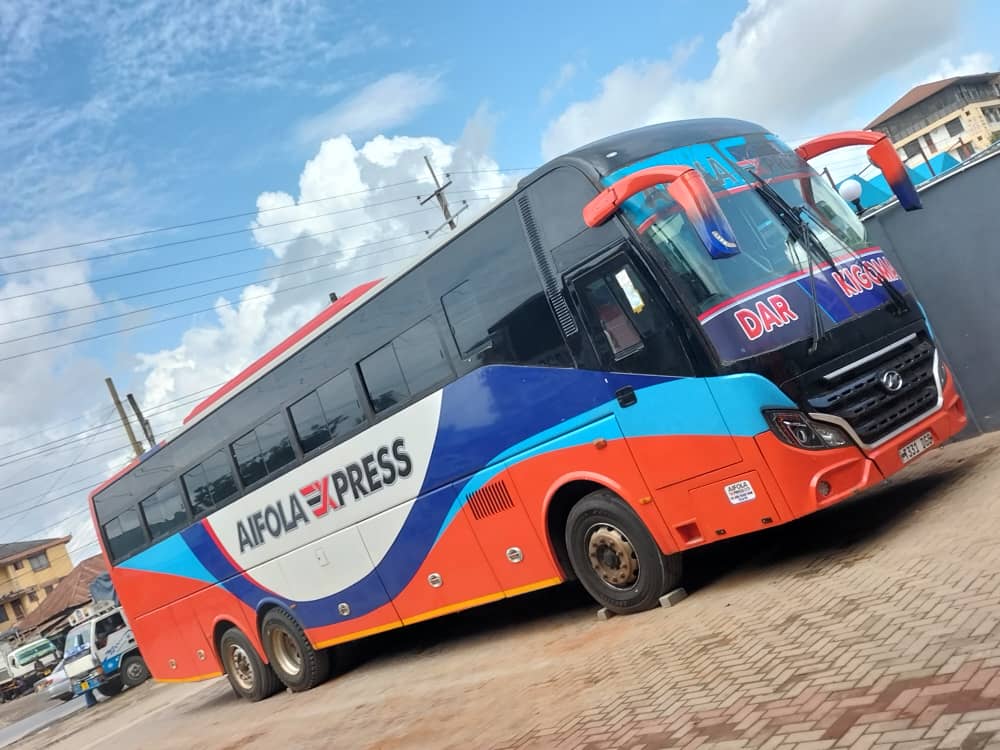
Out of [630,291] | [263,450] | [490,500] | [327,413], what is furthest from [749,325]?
[263,450]

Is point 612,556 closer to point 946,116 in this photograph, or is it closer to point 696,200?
point 696,200

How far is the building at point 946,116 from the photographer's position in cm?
8056

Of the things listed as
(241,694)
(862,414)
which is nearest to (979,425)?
(862,414)

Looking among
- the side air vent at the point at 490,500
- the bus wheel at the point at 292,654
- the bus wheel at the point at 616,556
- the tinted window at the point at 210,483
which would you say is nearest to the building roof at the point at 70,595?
the tinted window at the point at 210,483

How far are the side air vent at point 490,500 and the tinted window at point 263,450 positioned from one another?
3.09 m

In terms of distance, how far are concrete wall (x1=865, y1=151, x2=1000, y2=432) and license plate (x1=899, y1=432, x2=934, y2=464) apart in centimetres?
350

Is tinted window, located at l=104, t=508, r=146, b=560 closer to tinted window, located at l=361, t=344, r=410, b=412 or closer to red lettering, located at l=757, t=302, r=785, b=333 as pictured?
tinted window, located at l=361, t=344, r=410, b=412

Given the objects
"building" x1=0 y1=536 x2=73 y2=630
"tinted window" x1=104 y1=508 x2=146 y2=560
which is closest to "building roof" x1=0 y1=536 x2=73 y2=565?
"building" x1=0 y1=536 x2=73 y2=630

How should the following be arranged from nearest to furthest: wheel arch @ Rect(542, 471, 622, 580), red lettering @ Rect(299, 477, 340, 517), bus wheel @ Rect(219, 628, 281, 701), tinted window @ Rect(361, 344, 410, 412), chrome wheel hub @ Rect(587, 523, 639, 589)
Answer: chrome wheel hub @ Rect(587, 523, 639, 589) → wheel arch @ Rect(542, 471, 622, 580) → tinted window @ Rect(361, 344, 410, 412) → red lettering @ Rect(299, 477, 340, 517) → bus wheel @ Rect(219, 628, 281, 701)

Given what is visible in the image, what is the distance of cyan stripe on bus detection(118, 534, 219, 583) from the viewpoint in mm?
13836

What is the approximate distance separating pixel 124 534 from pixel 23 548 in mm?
73921

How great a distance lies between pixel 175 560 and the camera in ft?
46.7

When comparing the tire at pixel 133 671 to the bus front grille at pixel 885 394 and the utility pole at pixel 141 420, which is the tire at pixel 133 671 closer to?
the utility pole at pixel 141 420

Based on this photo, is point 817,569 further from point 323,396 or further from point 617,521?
point 323,396
